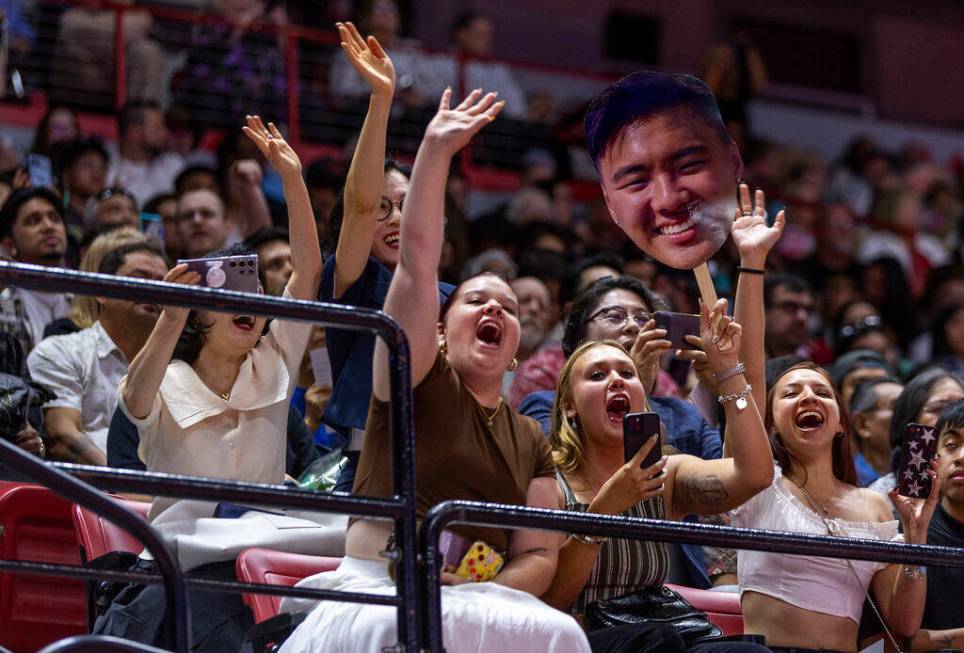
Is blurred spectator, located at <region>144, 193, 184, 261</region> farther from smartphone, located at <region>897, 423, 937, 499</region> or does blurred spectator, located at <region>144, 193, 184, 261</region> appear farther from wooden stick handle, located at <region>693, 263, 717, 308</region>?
smartphone, located at <region>897, 423, 937, 499</region>

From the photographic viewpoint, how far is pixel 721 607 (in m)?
4.03

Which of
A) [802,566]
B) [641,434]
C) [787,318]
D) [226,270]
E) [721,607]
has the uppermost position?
[226,270]

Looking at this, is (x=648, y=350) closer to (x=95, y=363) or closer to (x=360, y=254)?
(x=360, y=254)

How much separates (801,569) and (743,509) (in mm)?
234

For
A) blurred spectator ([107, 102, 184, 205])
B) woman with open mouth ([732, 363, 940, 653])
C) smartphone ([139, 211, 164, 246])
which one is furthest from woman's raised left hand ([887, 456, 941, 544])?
blurred spectator ([107, 102, 184, 205])

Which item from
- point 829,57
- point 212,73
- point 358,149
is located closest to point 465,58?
point 212,73

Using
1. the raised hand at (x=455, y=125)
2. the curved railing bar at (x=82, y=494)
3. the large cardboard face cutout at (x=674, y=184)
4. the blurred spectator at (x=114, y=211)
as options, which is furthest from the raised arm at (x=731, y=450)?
the blurred spectator at (x=114, y=211)

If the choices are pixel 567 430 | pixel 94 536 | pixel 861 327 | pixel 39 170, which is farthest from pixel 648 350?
pixel 861 327

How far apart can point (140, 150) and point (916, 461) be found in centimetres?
480

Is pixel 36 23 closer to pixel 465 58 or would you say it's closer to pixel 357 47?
pixel 465 58

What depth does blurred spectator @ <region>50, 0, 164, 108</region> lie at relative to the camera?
27.3ft

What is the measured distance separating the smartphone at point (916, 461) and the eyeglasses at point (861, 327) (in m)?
3.38

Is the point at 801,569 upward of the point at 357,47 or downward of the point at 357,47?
downward

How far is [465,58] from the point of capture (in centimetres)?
912
